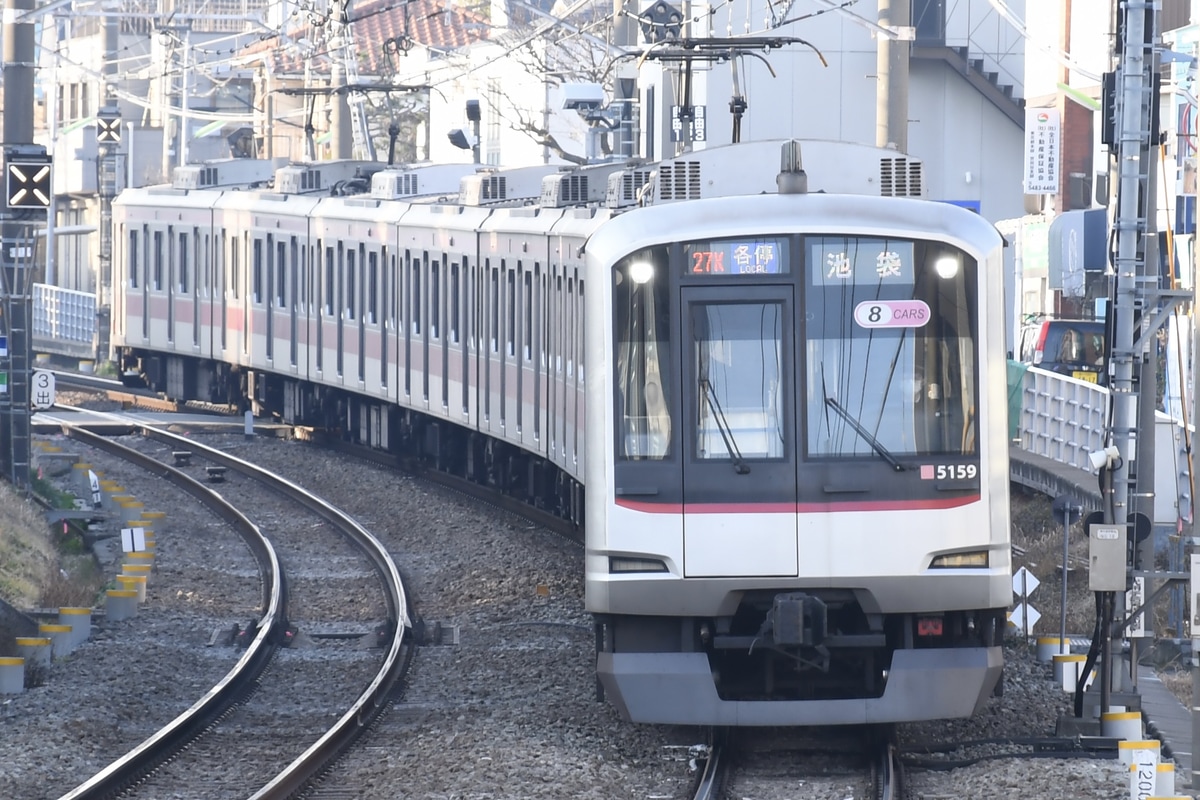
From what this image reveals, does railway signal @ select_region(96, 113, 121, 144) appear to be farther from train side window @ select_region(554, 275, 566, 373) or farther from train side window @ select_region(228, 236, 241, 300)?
train side window @ select_region(554, 275, 566, 373)

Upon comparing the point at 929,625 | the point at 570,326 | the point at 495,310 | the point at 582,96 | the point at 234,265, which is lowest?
the point at 929,625

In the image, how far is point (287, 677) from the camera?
12.4 metres

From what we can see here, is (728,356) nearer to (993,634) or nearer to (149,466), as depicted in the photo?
(993,634)

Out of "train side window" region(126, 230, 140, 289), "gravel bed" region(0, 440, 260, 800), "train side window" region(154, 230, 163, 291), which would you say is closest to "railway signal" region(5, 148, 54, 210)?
"gravel bed" region(0, 440, 260, 800)

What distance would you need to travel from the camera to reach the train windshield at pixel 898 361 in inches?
376

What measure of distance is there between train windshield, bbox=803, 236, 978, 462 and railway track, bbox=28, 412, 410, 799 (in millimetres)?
2785

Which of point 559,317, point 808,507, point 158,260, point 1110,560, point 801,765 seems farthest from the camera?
point 158,260

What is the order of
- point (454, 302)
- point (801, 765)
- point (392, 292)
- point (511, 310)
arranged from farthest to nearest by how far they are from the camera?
1. point (392, 292)
2. point (454, 302)
3. point (511, 310)
4. point (801, 765)

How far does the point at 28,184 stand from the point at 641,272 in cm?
1030

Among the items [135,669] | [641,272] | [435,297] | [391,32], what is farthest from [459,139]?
[391,32]

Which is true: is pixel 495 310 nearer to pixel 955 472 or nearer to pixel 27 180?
pixel 27 180

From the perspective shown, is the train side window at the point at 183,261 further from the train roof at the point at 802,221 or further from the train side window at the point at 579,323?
the train roof at the point at 802,221

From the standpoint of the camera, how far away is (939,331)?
956cm

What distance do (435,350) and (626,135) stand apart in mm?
4392
